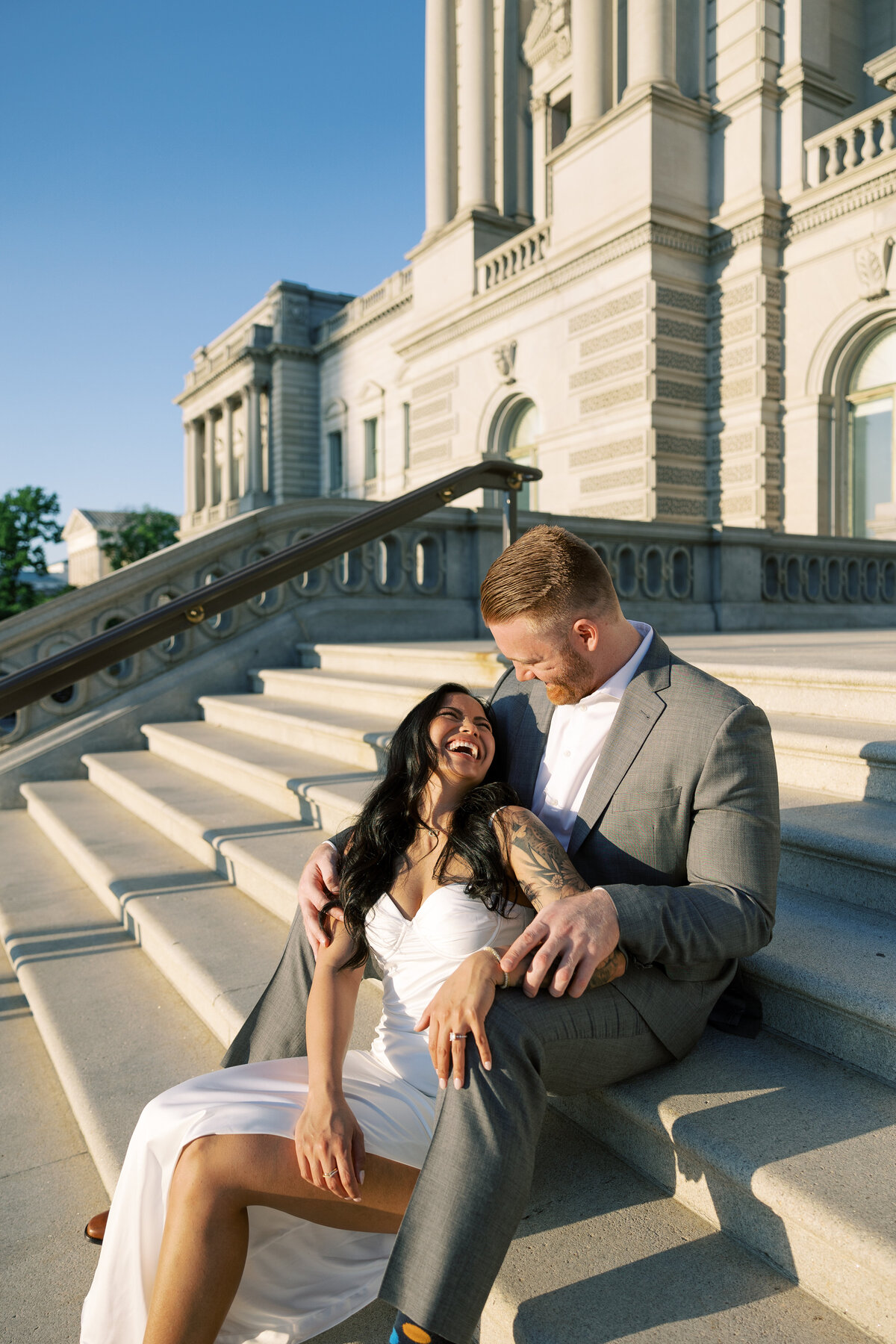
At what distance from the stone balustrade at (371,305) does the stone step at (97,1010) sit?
21980 mm

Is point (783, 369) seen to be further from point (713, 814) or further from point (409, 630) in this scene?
point (713, 814)

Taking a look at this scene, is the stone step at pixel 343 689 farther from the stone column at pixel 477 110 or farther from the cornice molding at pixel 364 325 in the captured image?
the cornice molding at pixel 364 325

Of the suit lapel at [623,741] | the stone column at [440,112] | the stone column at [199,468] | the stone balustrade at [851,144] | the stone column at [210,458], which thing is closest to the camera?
the suit lapel at [623,741]

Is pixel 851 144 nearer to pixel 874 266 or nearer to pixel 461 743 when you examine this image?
pixel 874 266

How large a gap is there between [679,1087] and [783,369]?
1390 cm

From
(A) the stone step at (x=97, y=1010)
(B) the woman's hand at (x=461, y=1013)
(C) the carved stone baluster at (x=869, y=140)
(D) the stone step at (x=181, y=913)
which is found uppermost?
(C) the carved stone baluster at (x=869, y=140)

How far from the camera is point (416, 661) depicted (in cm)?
568

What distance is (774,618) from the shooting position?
30.7 ft

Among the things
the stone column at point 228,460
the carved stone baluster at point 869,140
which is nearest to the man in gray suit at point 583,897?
the carved stone baluster at point 869,140

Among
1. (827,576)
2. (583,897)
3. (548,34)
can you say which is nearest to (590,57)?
(548,34)

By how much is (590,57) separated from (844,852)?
56.0ft

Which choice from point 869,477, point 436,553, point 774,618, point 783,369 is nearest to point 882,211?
point 783,369

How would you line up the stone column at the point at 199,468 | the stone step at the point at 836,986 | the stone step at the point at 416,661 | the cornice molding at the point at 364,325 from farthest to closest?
the stone column at the point at 199,468 < the cornice molding at the point at 364,325 < the stone step at the point at 416,661 < the stone step at the point at 836,986

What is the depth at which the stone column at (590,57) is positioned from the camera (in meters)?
15.4
